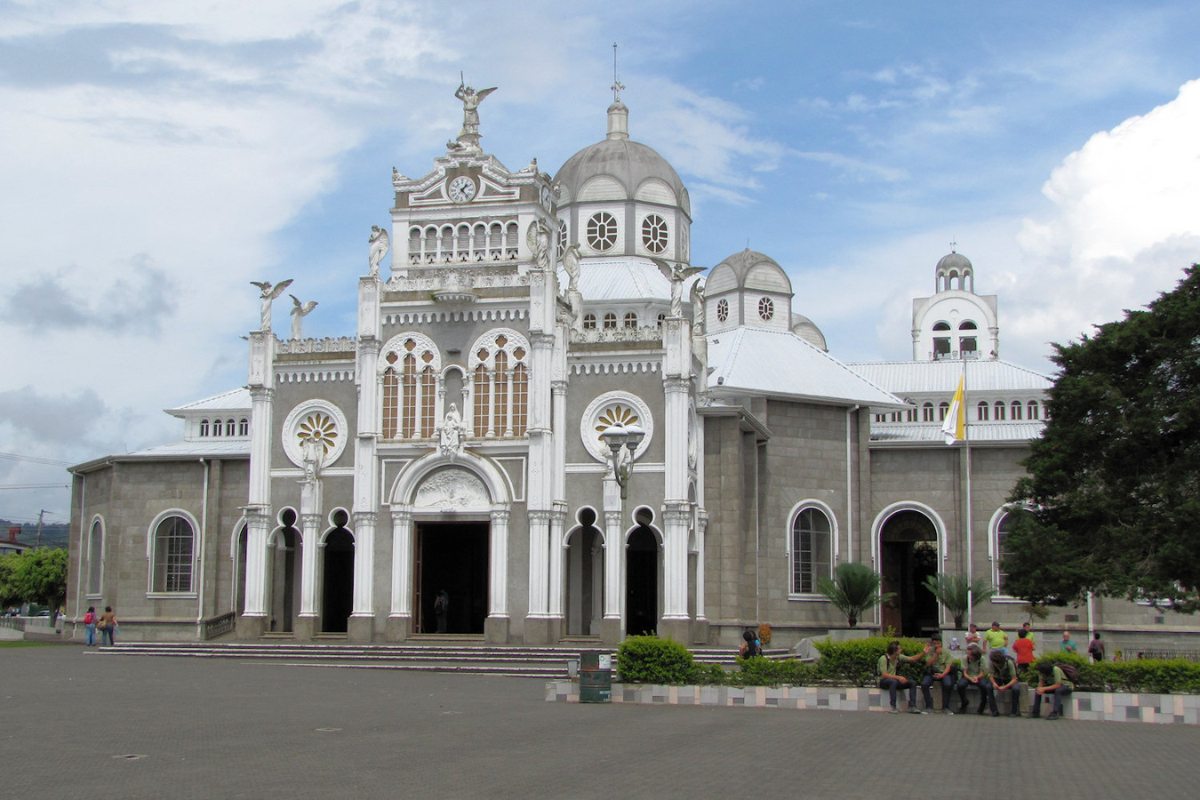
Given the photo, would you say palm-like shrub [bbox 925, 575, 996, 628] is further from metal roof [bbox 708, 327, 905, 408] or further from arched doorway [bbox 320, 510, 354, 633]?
arched doorway [bbox 320, 510, 354, 633]

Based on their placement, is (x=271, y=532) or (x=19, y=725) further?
(x=271, y=532)

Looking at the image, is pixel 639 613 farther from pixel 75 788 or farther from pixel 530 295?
pixel 75 788

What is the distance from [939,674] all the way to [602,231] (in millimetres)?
32896

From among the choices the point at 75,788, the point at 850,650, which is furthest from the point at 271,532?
the point at 75,788

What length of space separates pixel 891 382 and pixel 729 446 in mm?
14844

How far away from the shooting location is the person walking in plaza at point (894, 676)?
2312 cm

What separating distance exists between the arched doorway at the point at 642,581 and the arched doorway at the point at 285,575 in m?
11.1

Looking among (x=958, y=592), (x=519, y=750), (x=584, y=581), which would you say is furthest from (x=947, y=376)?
(x=519, y=750)

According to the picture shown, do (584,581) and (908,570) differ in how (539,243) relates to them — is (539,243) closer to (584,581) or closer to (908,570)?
(584,581)

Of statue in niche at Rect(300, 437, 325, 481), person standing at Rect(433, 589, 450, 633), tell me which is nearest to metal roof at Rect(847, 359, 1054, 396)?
person standing at Rect(433, 589, 450, 633)

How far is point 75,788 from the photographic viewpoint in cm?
1263

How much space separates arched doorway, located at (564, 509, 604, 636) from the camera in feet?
139

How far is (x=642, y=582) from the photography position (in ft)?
147

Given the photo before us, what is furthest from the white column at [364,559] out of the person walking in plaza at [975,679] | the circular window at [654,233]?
the person walking in plaza at [975,679]
